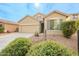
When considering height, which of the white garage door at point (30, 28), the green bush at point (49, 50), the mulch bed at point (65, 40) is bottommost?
the green bush at point (49, 50)

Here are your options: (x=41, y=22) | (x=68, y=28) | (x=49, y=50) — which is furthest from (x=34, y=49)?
(x=68, y=28)

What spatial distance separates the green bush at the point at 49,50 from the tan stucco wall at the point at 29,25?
0.17 metres

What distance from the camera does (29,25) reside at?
203 centimetres

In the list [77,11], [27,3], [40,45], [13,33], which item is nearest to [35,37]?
[40,45]

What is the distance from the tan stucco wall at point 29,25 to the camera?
2.02 metres

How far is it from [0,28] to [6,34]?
88 millimetres

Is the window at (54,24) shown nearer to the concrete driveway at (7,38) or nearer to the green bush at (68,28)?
the green bush at (68,28)

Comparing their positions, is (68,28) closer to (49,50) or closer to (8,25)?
(49,50)

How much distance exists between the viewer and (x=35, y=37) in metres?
2.02

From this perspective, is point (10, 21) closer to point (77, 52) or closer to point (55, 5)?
point (55, 5)

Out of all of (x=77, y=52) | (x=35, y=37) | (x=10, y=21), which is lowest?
(x=77, y=52)

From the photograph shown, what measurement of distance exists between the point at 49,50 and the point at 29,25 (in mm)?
333

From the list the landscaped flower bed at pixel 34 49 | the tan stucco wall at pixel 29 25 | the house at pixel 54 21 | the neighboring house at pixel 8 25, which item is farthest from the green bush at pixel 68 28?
the neighboring house at pixel 8 25

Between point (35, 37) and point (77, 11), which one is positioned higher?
point (77, 11)
